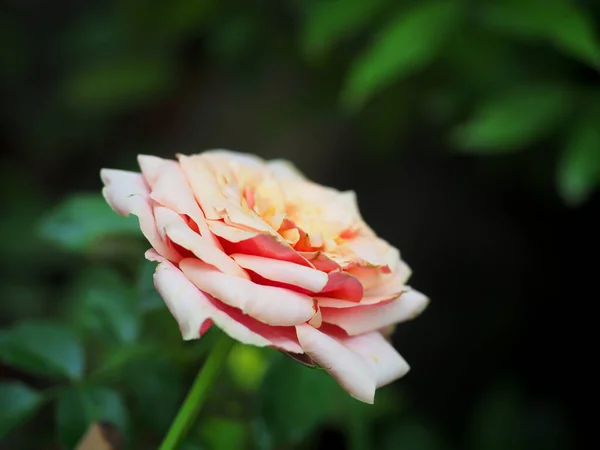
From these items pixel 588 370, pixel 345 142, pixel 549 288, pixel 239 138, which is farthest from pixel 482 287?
pixel 239 138

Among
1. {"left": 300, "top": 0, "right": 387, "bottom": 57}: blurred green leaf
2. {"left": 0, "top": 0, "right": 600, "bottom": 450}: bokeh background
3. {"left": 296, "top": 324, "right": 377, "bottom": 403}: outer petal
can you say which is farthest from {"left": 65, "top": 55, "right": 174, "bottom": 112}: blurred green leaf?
{"left": 296, "top": 324, "right": 377, "bottom": 403}: outer petal

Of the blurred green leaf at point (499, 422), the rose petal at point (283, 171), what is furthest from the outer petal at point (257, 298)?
the blurred green leaf at point (499, 422)

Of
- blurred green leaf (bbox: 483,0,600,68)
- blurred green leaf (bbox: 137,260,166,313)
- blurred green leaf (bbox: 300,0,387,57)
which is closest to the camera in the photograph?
blurred green leaf (bbox: 137,260,166,313)

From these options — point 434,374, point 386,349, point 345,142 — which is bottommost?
point 434,374

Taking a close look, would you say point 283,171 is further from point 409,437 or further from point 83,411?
point 409,437

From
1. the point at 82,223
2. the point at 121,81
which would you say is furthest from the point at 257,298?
the point at 121,81

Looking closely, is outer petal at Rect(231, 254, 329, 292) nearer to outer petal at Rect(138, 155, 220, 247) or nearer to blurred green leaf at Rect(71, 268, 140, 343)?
outer petal at Rect(138, 155, 220, 247)

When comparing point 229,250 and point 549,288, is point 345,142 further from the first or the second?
point 229,250

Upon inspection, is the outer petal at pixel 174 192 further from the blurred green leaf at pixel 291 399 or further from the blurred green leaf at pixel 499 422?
the blurred green leaf at pixel 499 422
